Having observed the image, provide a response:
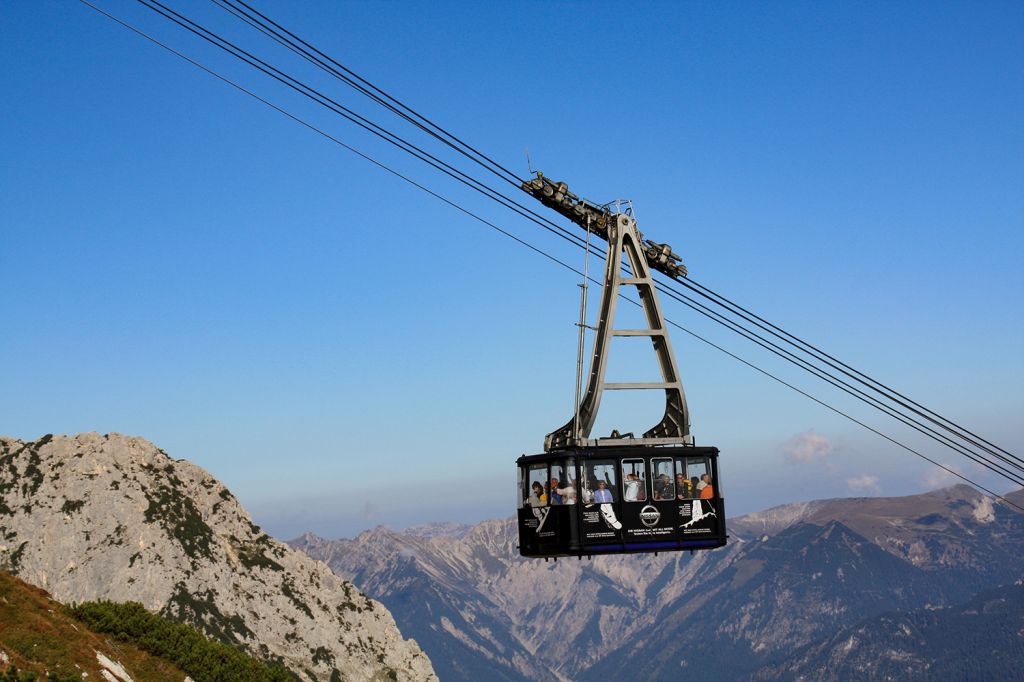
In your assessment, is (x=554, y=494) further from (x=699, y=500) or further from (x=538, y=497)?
(x=699, y=500)

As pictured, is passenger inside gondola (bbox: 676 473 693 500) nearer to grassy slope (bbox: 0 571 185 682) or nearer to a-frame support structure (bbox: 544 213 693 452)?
a-frame support structure (bbox: 544 213 693 452)

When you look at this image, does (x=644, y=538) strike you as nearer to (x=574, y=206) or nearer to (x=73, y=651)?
(x=574, y=206)

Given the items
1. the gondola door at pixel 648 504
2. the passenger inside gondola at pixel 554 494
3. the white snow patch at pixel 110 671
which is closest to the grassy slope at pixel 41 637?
the white snow patch at pixel 110 671

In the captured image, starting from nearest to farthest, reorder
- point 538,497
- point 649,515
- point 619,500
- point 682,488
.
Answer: point 619,500, point 649,515, point 538,497, point 682,488

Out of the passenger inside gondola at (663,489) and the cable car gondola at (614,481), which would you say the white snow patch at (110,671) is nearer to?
the cable car gondola at (614,481)

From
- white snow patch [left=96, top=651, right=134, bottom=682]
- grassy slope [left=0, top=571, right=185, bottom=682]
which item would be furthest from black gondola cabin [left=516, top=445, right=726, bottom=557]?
white snow patch [left=96, top=651, right=134, bottom=682]

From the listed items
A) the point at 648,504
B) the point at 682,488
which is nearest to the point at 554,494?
the point at 648,504
